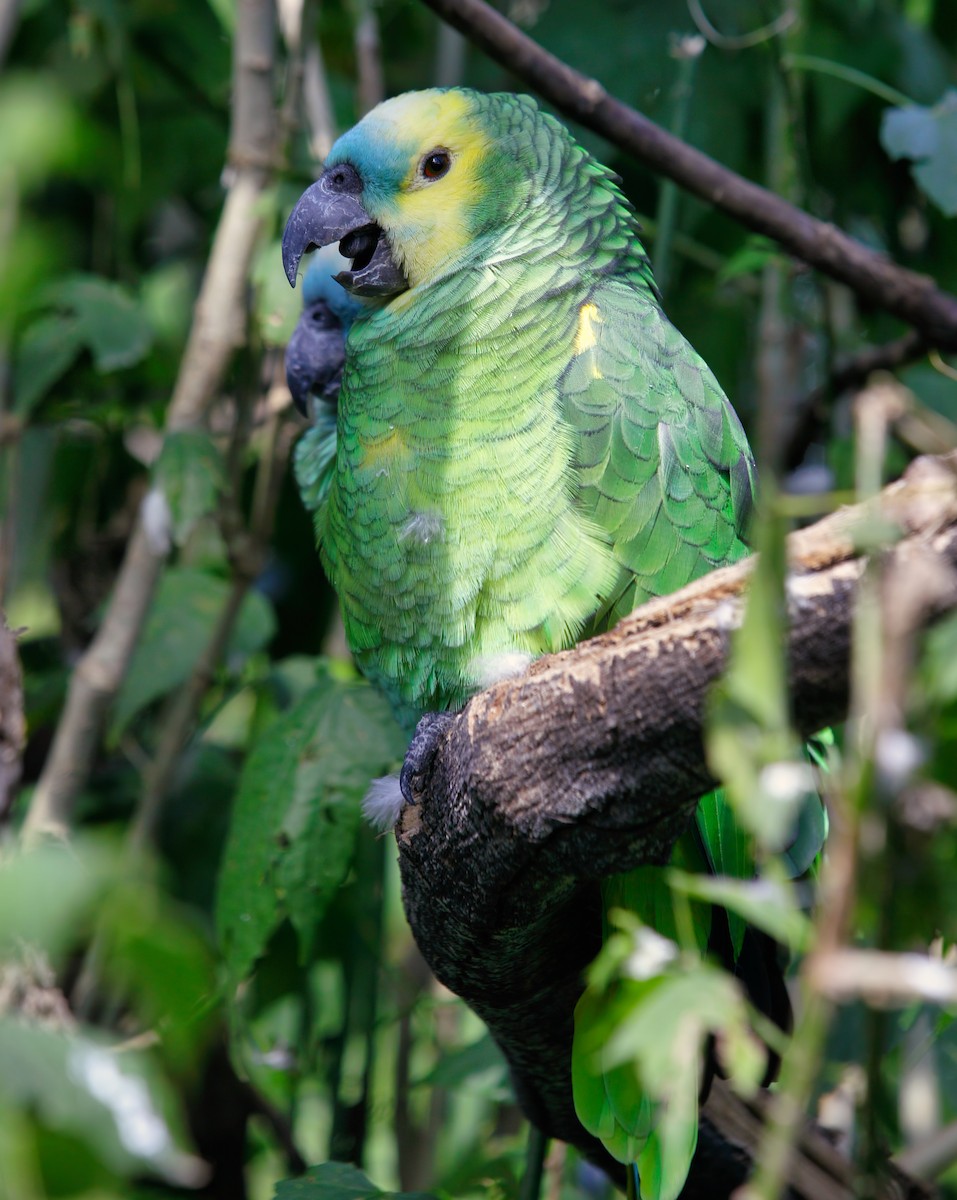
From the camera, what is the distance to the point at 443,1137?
2221mm

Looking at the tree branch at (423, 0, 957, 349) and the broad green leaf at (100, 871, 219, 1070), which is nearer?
the broad green leaf at (100, 871, 219, 1070)

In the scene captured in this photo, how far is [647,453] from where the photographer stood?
1235 millimetres

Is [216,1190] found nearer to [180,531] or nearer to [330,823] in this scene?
[330,823]

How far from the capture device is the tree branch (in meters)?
1.44

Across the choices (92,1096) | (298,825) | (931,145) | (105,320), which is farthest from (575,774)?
(105,320)

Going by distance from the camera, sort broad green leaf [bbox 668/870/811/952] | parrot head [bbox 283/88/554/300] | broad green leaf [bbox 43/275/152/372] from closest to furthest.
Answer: broad green leaf [bbox 668/870/811/952]
parrot head [bbox 283/88/554/300]
broad green leaf [bbox 43/275/152/372]

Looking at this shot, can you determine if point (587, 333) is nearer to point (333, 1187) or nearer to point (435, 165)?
point (435, 165)

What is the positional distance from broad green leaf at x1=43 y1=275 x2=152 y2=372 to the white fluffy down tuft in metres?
0.78

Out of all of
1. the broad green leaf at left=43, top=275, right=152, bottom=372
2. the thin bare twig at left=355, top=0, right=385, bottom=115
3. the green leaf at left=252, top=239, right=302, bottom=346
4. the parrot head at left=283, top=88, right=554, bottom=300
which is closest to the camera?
the parrot head at left=283, top=88, right=554, bottom=300

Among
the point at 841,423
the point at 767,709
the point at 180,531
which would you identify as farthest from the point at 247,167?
the point at 767,709

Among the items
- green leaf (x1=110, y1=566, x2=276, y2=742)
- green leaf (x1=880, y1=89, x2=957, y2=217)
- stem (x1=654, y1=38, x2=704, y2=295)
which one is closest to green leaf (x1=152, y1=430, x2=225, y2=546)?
green leaf (x1=110, y1=566, x2=276, y2=742)

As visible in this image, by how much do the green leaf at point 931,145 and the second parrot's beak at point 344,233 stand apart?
699 millimetres

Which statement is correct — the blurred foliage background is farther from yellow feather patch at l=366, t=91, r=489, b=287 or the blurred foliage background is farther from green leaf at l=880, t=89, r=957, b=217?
yellow feather patch at l=366, t=91, r=489, b=287

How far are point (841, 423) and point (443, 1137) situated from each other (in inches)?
58.0
